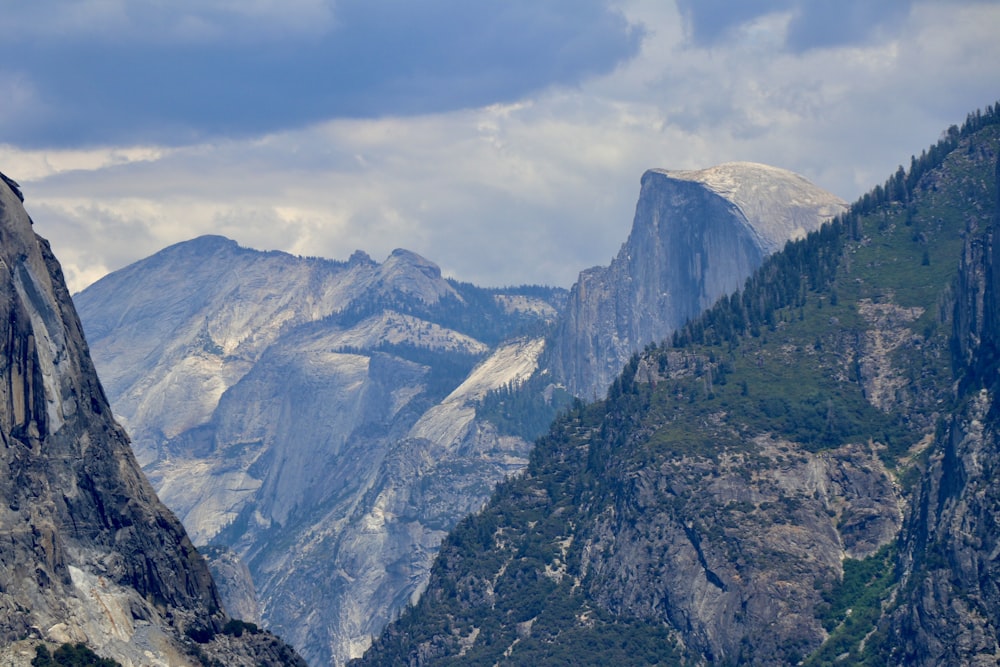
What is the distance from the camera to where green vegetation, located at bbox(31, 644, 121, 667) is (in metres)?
195

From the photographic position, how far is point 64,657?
196500 mm

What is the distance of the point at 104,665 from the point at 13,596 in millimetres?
10623

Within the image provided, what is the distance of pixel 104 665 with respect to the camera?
19962 centimetres

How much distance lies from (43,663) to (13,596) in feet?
26.7

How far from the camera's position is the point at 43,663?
194125mm

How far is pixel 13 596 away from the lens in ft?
652

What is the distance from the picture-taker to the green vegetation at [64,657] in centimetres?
19456

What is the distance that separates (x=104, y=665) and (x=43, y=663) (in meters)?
7.20
